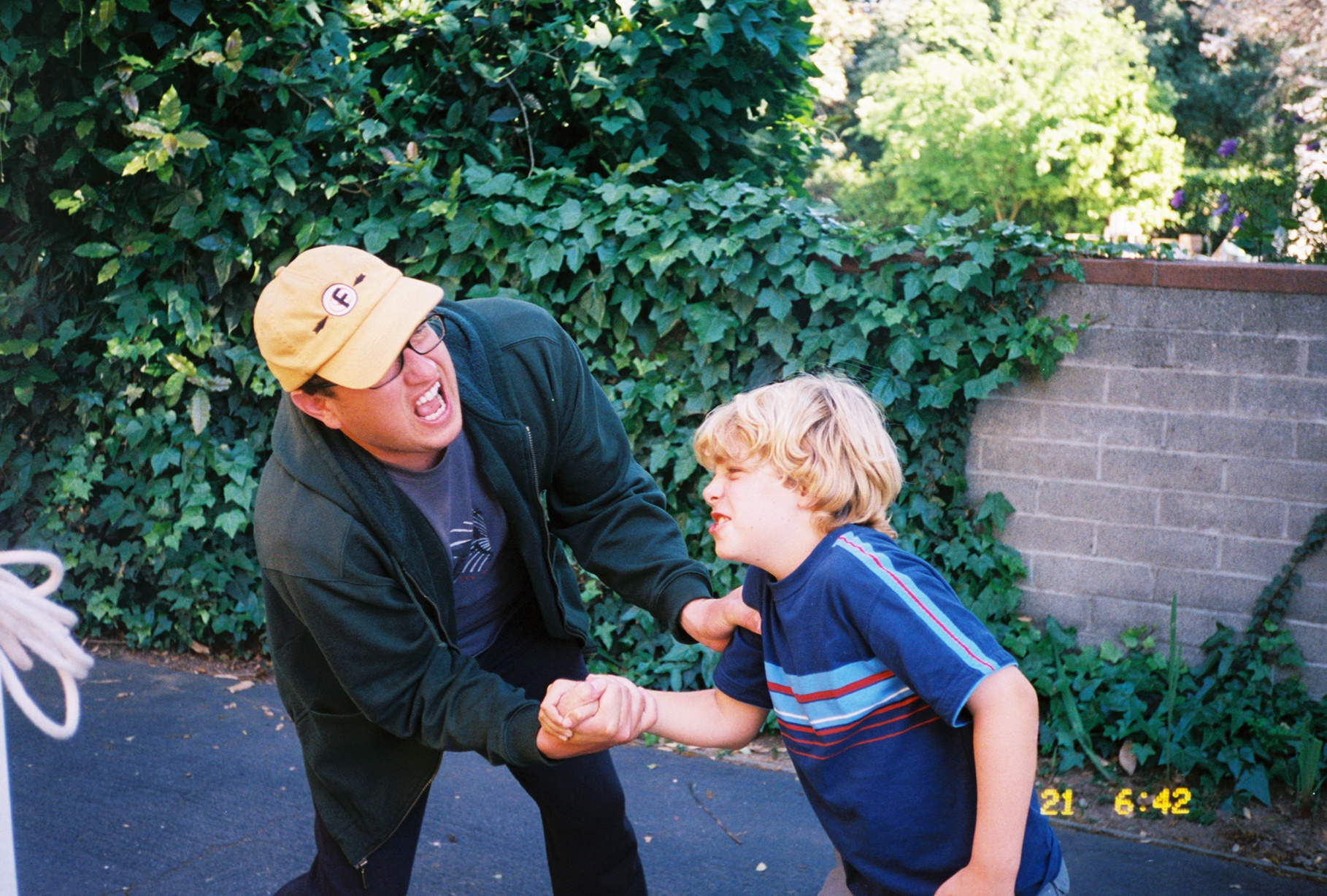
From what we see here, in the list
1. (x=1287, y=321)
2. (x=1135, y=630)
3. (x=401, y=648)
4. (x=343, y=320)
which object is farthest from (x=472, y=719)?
(x=1287, y=321)

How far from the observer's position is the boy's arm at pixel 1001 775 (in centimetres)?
169

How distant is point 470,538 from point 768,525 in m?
0.83

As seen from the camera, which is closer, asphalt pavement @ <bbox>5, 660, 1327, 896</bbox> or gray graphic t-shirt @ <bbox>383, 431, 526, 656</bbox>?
gray graphic t-shirt @ <bbox>383, 431, 526, 656</bbox>

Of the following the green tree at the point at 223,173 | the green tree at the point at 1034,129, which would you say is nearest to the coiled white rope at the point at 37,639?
the green tree at the point at 223,173

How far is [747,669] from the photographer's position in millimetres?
2182

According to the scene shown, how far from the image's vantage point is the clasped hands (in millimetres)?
2059

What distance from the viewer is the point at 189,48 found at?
15.2ft

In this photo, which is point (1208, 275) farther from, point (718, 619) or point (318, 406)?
point (318, 406)

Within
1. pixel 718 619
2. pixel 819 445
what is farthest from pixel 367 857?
pixel 819 445

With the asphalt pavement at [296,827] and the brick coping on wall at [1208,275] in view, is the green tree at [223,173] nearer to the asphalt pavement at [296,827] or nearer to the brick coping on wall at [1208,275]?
the asphalt pavement at [296,827]

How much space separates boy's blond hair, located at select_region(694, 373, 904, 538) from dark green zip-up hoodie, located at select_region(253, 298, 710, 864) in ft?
2.01

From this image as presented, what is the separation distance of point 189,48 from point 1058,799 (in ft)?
14.6

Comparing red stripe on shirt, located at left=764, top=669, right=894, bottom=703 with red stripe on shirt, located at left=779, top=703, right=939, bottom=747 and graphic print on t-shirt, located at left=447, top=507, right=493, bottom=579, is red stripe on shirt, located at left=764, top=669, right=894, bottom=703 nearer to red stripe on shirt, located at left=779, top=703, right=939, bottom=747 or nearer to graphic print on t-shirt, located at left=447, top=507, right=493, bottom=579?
red stripe on shirt, located at left=779, top=703, right=939, bottom=747

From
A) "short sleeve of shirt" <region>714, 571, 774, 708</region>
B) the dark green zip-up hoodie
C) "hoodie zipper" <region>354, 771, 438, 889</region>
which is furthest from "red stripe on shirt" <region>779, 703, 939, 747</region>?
"hoodie zipper" <region>354, 771, 438, 889</region>
